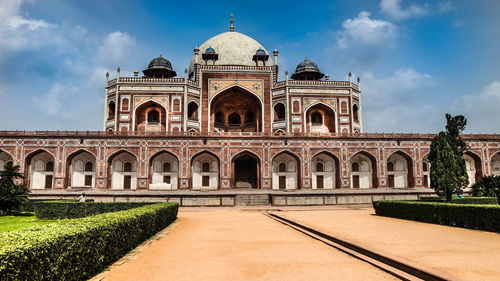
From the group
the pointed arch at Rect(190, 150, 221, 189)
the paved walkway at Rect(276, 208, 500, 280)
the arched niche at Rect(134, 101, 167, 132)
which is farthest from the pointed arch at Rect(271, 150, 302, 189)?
the paved walkway at Rect(276, 208, 500, 280)

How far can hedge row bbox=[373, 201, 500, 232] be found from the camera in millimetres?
11328

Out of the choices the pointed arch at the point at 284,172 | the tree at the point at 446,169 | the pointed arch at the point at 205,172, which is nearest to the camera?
the tree at the point at 446,169

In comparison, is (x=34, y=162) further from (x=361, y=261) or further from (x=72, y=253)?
(x=361, y=261)

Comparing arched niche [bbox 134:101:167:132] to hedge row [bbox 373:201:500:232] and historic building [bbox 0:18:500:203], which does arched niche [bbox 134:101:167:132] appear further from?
hedge row [bbox 373:201:500:232]

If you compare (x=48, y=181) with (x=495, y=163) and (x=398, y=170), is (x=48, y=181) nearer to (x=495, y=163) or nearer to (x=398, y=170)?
(x=398, y=170)

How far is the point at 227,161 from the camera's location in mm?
31547

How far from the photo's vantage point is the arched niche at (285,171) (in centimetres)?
3321

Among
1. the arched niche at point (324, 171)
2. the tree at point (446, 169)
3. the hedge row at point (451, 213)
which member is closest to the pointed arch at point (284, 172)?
the arched niche at point (324, 171)

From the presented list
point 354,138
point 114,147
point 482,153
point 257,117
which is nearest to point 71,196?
point 114,147

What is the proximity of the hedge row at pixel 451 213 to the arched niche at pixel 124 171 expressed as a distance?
23.7 metres

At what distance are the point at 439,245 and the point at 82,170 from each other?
102ft

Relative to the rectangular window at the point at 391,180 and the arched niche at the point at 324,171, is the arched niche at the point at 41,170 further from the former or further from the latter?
the rectangular window at the point at 391,180

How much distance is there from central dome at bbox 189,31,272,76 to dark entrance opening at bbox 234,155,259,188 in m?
14.3

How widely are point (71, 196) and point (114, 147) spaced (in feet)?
19.4
